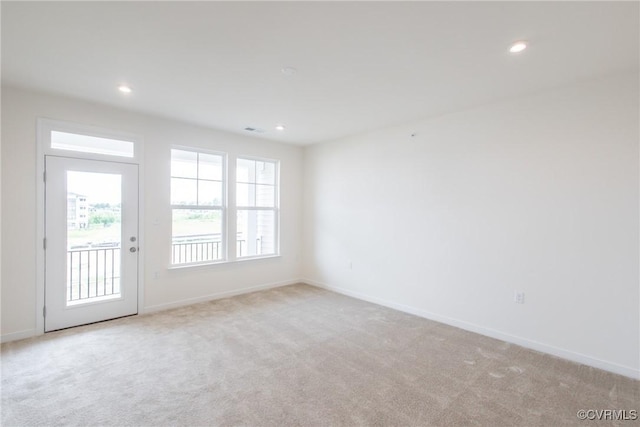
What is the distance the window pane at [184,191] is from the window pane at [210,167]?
20 centimetres

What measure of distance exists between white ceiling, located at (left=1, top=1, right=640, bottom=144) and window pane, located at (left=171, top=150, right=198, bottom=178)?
3.29 feet

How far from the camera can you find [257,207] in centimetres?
536

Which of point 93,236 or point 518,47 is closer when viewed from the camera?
point 518,47

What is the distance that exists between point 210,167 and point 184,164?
0.39 m

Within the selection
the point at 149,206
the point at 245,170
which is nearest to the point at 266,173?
the point at 245,170

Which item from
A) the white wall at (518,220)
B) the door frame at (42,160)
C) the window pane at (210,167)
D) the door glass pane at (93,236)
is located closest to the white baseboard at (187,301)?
the door frame at (42,160)

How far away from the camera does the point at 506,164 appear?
10.9 feet

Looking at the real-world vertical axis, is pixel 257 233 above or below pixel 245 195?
below

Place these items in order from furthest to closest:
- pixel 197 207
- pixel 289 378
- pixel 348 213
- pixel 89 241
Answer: pixel 348 213, pixel 197 207, pixel 89 241, pixel 289 378

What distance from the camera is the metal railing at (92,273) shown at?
11.8 ft

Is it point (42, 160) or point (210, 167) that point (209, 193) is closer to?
point (210, 167)

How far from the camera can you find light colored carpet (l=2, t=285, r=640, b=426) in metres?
2.09

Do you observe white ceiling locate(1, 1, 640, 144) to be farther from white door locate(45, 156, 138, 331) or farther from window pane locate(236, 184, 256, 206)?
window pane locate(236, 184, 256, 206)

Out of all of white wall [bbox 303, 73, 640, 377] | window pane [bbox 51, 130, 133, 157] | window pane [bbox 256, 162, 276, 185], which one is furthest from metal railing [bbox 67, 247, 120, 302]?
white wall [bbox 303, 73, 640, 377]
